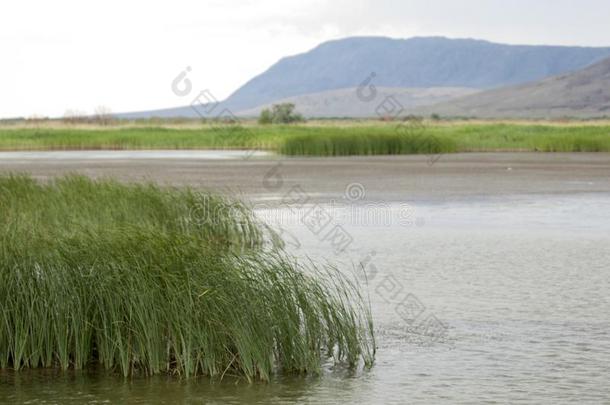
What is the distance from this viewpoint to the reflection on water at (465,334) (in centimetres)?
781

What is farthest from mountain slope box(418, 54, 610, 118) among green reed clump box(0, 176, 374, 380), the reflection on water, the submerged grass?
green reed clump box(0, 176, 374, 380)

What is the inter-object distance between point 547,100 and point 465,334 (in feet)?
497

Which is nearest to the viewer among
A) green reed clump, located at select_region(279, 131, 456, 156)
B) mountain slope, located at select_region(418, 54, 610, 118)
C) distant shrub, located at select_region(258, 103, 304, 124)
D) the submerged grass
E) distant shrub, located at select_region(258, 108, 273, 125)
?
green reed clump, located at select_region(279, 131, 456, 156)

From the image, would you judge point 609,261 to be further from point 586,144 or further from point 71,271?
point 586,144

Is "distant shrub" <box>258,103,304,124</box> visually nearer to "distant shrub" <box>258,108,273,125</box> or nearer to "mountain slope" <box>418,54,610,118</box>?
"distant shrub" <box>258,108,273,125</box>

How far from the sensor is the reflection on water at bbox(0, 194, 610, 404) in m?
7.81

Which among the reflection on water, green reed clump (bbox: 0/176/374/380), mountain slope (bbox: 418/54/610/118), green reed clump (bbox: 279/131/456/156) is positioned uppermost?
mountain slope (bbox: 418/54/610/118)

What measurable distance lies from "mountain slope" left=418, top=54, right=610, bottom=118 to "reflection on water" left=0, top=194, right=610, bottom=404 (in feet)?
424

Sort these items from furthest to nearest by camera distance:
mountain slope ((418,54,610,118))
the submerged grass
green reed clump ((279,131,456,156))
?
1. mountain slope ((418,54,610,118))
2. the submerged grass
3. green reed clump ((279,131,456,156))

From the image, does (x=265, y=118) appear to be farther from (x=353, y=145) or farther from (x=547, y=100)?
(x=547, y=100)

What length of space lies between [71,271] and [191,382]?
1310 millimetres

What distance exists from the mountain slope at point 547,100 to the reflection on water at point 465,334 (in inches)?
5093

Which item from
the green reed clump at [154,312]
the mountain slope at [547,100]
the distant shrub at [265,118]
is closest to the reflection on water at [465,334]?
the green reed clump at [154,312]

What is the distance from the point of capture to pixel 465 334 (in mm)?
9719
